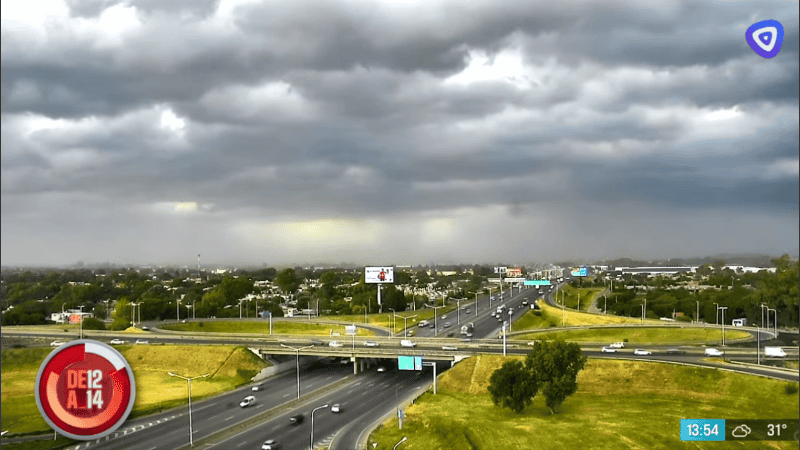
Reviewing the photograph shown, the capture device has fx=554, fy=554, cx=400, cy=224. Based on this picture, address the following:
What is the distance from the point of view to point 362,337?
156m

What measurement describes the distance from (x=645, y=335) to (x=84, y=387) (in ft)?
445

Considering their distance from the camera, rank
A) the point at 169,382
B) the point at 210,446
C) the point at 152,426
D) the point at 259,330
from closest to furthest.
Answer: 1. the point at 210,446
2. the point at 152,426
3. the point at 169,382
4. the point at 259,330

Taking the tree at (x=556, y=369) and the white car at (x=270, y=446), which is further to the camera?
the tree at (x=556, y=369)

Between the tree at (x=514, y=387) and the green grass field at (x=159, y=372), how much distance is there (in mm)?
59000

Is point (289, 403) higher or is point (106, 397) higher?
point (106, 397)

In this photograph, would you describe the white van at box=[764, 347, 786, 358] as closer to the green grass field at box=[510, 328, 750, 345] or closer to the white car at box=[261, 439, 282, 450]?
the green grass field at box=[510, 328, 750, 345]

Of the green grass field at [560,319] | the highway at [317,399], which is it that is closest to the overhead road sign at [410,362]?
the highway at [317,399]

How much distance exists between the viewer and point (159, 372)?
129 meters

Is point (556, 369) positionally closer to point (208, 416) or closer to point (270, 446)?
point (270, 446)

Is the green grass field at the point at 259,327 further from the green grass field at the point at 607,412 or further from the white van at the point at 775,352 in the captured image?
the white van at the point at 775,352

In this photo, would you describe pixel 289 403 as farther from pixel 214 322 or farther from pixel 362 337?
pixel 214 322

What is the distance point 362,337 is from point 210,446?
80477mm

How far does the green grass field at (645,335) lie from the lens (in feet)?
435

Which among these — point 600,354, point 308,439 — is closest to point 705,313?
point 600,354
